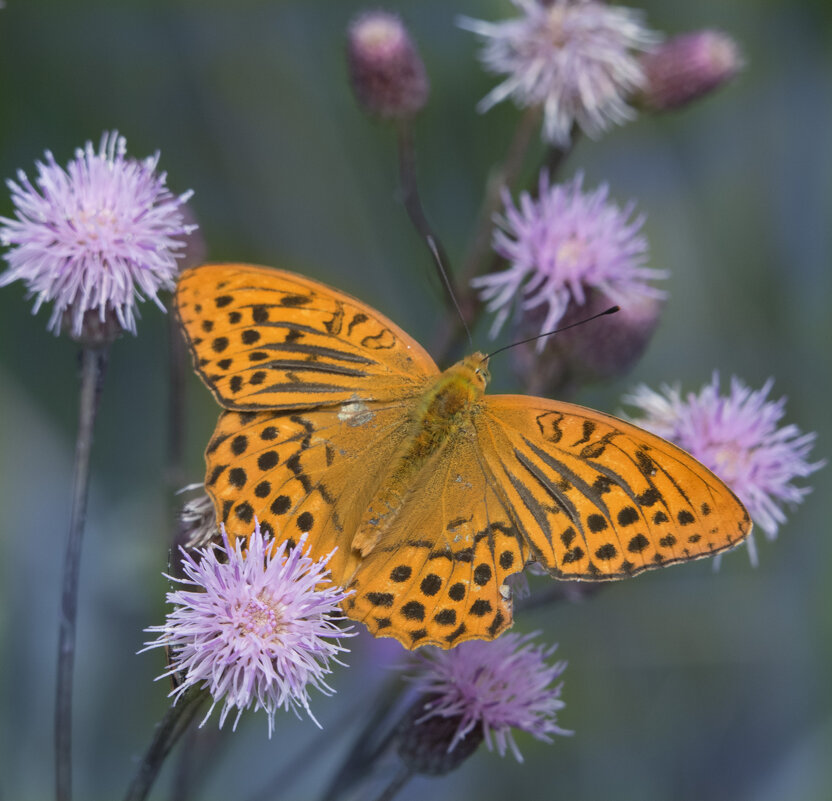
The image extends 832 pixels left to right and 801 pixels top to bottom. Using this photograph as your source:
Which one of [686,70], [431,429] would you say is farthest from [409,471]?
[686,70]

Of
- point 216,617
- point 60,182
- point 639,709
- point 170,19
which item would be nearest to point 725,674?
point 639,709

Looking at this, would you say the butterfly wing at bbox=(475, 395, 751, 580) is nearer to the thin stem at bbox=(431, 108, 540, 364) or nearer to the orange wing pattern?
the orange wing pattern

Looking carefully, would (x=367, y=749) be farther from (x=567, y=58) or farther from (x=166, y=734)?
(x=567, y=58)

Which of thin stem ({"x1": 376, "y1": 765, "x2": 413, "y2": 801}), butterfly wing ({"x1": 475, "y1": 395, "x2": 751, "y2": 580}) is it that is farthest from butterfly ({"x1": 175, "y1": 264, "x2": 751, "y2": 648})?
thin stem ({"x1": 376, "y1": 765, "x2": 413, "y2": 801})

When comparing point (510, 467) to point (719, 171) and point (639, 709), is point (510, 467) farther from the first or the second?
point (719, 171)

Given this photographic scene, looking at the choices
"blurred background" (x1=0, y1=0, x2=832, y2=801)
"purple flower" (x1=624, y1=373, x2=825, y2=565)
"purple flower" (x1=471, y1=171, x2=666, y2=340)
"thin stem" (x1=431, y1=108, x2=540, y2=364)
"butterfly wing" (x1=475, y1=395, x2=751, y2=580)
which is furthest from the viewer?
"blurred background" (x1=0, y1=0, x2=832, y2=801)

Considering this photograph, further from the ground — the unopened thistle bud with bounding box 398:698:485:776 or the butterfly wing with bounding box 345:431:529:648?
the butterfly wing with bounding box 345:431:529:648

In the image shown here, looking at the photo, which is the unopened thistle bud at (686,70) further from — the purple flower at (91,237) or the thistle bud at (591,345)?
the purple flower at (91,237)
